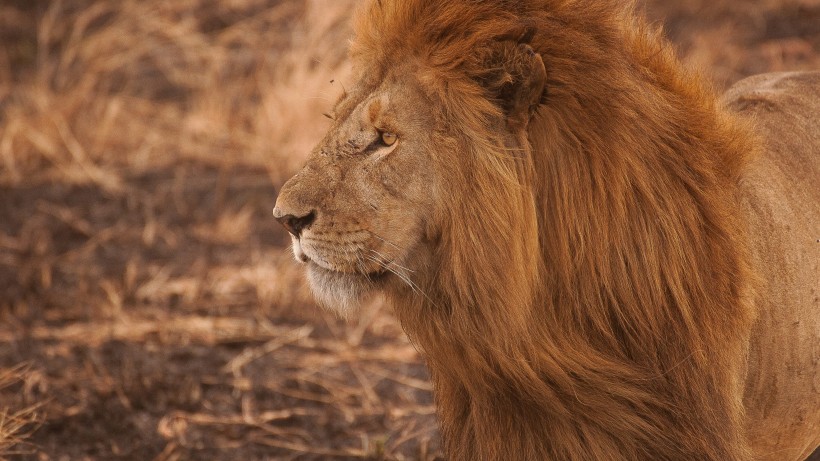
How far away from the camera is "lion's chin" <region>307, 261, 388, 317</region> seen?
8.16 feet

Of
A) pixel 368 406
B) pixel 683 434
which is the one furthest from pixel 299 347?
pixel 683 434

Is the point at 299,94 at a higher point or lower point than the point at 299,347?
higher

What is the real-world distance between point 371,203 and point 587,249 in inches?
19.7

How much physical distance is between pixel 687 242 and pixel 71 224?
13.6 feet

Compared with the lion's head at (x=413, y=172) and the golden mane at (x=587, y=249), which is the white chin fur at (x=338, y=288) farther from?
the golden mane at (x=587, y=249)

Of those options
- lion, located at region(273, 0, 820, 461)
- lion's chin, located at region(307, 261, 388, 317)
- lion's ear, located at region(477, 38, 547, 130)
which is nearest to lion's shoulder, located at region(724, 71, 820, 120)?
lion, located at region(273, 0, 820, 461)

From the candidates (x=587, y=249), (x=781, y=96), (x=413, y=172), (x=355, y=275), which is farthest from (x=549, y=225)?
(x=781, y=96)

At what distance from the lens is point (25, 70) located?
740 cm

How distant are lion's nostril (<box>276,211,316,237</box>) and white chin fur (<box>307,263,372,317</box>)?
11 centimetres

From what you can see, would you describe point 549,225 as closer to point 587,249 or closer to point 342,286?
point 587,249

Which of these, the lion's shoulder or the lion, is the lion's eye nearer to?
the lion

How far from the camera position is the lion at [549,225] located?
2338mm

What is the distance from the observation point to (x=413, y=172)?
2385 millimetres

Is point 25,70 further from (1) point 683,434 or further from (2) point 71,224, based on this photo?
(1) point 683,434
